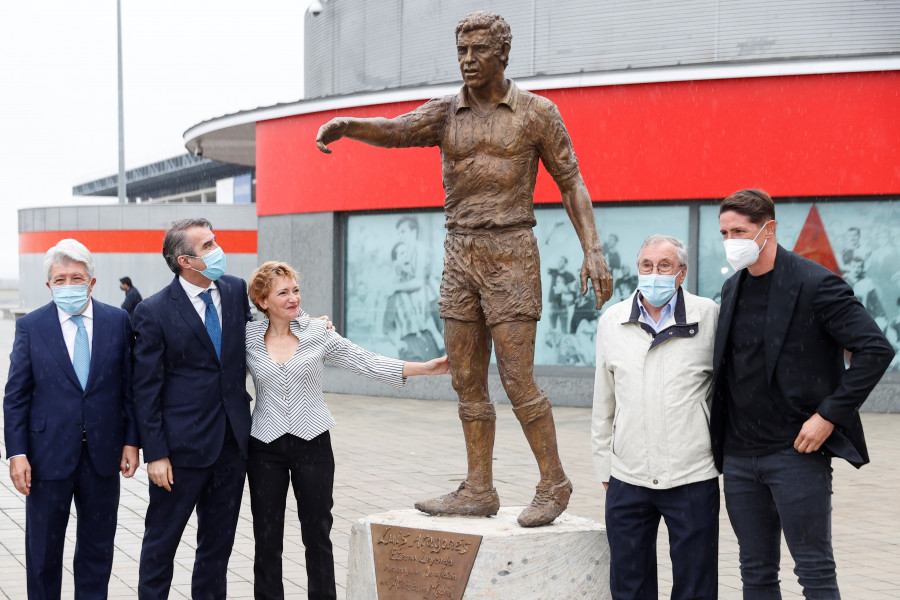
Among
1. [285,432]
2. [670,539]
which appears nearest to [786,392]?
[670,539]

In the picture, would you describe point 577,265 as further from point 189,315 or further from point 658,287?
point 189,315

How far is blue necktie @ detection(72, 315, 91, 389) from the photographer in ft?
14.8

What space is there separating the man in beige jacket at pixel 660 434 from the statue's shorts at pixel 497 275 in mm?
544

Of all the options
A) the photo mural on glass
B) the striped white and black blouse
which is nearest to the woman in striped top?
the striped white and black blouse

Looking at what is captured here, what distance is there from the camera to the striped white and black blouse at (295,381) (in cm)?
472

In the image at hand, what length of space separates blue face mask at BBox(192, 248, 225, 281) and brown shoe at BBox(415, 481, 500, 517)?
1.46 meters

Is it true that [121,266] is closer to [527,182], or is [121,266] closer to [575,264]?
[575,264]

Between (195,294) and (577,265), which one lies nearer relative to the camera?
(195,294)

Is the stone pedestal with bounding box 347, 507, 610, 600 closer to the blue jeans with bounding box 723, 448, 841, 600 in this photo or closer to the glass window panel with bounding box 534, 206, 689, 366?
the blue jeans with bounding box 723, 448, 841, 600

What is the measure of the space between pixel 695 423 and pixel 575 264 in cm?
934

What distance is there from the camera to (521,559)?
4.63 meters

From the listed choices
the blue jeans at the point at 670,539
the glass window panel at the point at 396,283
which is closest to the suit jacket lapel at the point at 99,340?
the blue jeans at the point at 670,539

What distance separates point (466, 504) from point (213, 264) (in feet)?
5.40

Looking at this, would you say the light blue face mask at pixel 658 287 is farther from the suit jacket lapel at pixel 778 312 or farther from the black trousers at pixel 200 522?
the black trousers at pixel 200 522
